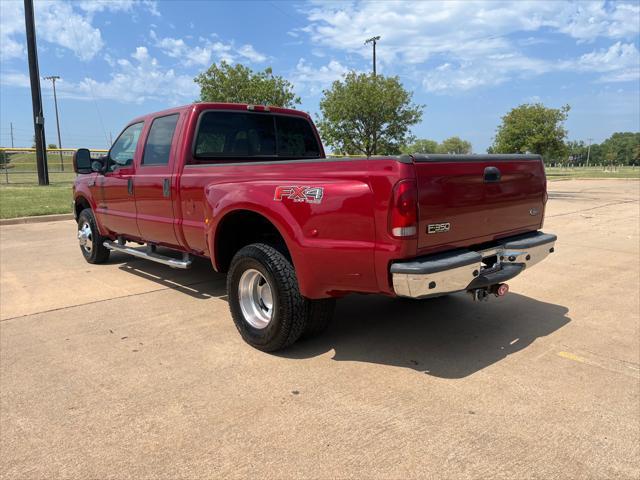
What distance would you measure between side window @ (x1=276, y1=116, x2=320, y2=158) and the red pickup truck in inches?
0.8

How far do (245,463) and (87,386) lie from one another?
146cm

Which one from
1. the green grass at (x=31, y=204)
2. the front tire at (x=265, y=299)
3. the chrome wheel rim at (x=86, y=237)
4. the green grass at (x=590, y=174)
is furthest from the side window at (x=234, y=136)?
the green grass at (x=590, y=174)

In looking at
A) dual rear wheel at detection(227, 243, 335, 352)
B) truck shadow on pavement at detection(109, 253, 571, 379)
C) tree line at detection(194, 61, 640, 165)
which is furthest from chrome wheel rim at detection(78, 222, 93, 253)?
tree line at detection(194, 61, 640, 165)

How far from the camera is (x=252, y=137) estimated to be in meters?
5.35

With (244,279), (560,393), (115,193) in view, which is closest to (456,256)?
(560,393)

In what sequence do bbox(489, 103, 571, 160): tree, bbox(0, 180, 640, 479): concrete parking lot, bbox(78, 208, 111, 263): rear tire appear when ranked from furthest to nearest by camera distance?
bbox(489, 103, 571, 160): tree, bbox(78, 208, 111, 263): rear tire, bbox(0, 180, 640, 479): concrete parking lot

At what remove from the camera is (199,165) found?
456 centimetres

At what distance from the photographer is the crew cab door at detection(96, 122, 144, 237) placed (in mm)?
5664

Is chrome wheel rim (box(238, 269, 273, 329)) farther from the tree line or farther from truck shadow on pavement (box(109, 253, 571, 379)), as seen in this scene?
the tree line

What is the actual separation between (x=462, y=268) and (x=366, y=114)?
54.4ft

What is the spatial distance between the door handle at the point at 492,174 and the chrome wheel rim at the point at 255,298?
Answer: 73.2 inches

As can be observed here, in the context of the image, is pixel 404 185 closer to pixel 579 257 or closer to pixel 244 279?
pixel 244 279

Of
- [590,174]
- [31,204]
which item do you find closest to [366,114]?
[31,204]

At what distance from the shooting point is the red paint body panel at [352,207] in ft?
9.87
